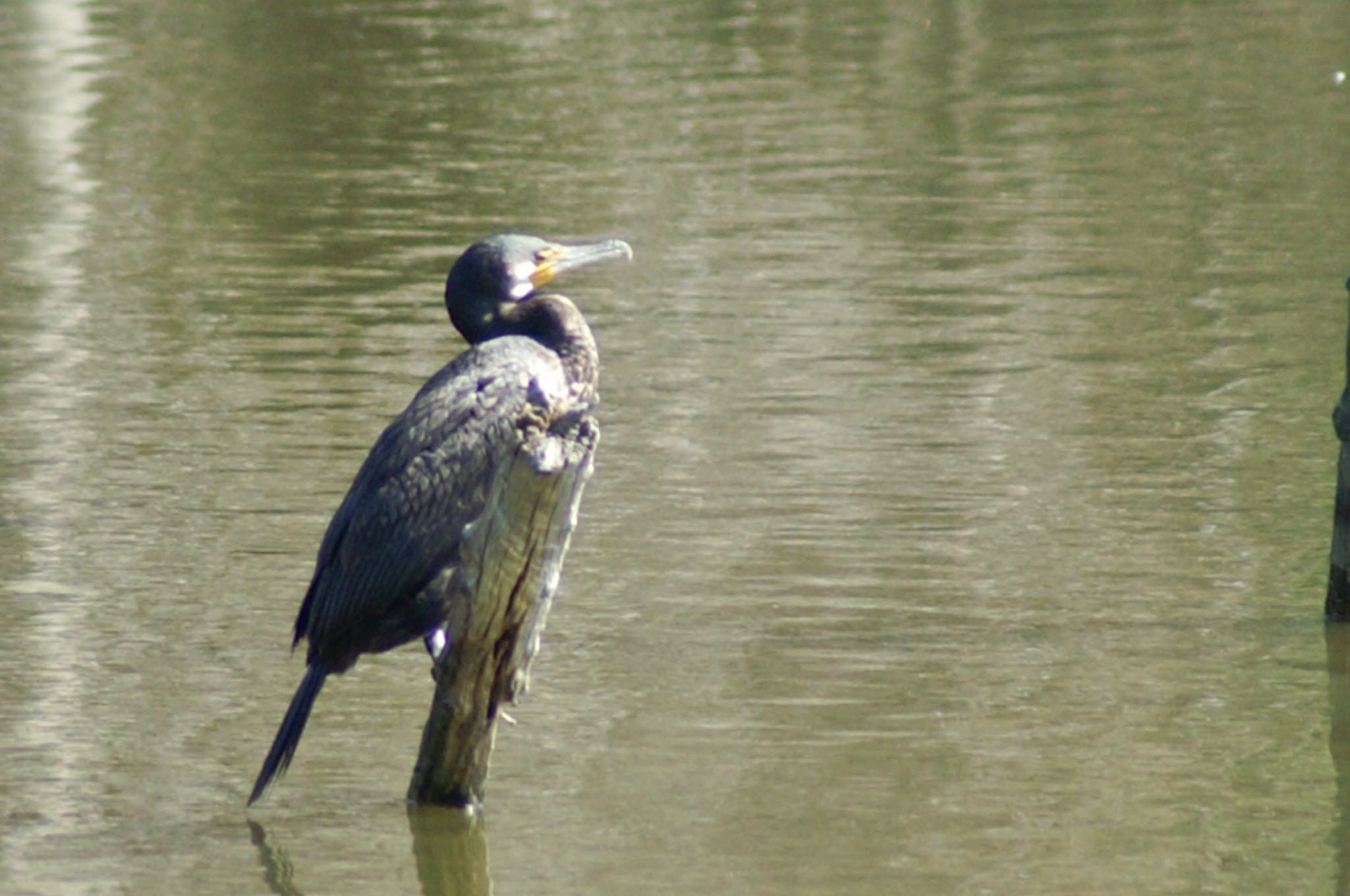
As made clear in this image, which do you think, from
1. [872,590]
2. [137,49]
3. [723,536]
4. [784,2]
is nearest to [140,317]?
[723,536]

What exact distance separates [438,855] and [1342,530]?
297cm

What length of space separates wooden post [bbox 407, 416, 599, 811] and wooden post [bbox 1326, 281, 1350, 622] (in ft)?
8.40

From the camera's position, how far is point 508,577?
5.75m

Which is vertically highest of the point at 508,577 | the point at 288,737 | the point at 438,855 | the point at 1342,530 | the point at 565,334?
the point at 565,334

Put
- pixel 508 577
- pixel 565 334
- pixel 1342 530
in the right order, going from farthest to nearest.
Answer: pixel 1342 530
pixel 565 334
pixel 508 577

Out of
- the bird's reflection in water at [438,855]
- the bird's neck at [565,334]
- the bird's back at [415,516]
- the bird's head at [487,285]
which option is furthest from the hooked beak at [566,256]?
the bird's reflection in water at [438,855]

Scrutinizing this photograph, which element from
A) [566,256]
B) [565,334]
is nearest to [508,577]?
[565,334]

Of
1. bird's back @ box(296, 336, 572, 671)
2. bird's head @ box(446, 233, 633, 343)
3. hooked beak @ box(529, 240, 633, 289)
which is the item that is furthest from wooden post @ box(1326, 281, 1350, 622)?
bird's back @ box(296, 336, 572, 671)

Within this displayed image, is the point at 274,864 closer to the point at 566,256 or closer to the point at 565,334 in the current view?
the point at 565,334

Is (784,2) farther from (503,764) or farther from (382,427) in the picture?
(503,764)

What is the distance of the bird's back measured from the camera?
6.05 meters

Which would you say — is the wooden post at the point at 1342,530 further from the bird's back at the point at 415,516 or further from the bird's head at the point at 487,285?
the bird's back at the point at 415,516

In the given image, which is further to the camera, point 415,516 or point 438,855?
point 415,516

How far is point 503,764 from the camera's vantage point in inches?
260
